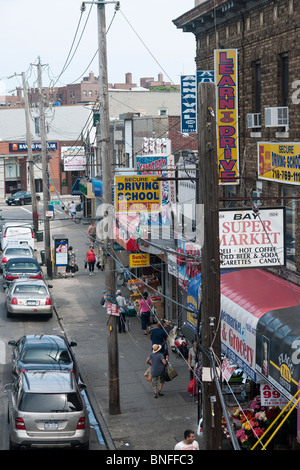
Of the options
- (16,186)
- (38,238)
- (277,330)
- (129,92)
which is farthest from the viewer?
(16,186)

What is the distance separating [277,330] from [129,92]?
165ft

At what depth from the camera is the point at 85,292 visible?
33.0 m

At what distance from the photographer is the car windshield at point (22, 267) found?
108ft

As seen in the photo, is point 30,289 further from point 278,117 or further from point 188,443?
point 188,443

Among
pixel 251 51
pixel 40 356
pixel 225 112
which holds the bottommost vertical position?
pixel 40 356

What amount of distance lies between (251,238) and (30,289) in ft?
50.9

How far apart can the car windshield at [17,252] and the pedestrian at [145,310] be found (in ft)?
40.0

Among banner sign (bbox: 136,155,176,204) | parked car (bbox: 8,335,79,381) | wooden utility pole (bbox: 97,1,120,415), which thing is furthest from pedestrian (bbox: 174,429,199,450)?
banner sign (bbox: 136,155,176,204)

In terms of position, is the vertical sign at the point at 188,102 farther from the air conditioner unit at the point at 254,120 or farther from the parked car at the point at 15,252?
the parked car at the point at 15,252

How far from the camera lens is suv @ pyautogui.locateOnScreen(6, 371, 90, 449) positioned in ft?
46.9

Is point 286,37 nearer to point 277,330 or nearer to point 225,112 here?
point 225,112

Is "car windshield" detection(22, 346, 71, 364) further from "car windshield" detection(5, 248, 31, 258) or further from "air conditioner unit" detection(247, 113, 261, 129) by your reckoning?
"car windshield" detection(5, 248, 31, 258)
